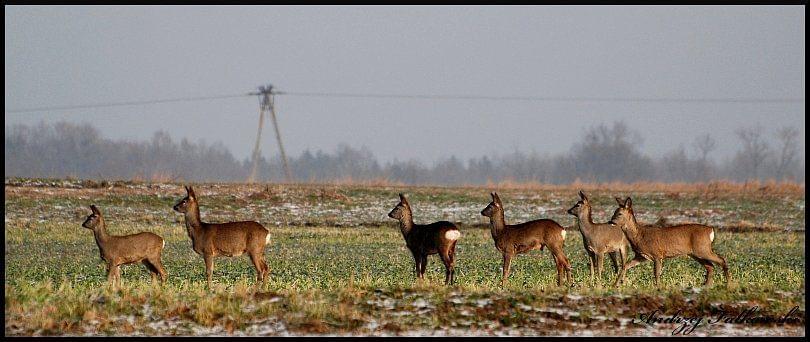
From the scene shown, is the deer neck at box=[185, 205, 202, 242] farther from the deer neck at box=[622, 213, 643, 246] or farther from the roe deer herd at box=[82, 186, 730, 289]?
the deer neck at box=[622, 213, 643, 246]

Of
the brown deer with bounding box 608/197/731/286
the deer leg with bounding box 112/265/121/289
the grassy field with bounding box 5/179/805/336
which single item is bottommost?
the grassy field with bounding box 5/179/805/336

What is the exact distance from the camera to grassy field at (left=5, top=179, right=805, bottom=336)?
593 inches

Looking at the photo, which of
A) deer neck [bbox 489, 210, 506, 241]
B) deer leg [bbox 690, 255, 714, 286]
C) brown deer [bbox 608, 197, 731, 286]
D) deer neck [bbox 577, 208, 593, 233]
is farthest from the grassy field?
deer neck [bbox 577, 208, 593, 233]

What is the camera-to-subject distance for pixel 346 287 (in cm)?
1662

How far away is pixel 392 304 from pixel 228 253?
163 inches

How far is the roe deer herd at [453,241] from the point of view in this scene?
59.8 ft

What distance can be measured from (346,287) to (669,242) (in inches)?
238

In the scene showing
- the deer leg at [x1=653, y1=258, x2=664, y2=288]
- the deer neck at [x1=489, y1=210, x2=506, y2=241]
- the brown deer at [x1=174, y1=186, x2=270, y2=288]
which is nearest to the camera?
the deer leg at [x1=653, y1=258, x2=664, y2=288]

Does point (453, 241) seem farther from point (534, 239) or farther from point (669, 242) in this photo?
point (669, 242)

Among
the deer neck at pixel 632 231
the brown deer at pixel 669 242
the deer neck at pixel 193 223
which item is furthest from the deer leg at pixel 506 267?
the deer neck at pixel 193 223

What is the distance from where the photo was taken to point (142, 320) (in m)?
15.1

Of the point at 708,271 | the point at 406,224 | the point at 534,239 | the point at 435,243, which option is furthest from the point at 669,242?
the point at 406,224

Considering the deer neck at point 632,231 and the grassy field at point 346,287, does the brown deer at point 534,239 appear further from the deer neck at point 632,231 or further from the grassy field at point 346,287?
the deer neck at point 632,231

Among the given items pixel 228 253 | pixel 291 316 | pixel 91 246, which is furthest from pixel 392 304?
pixel 91 246
